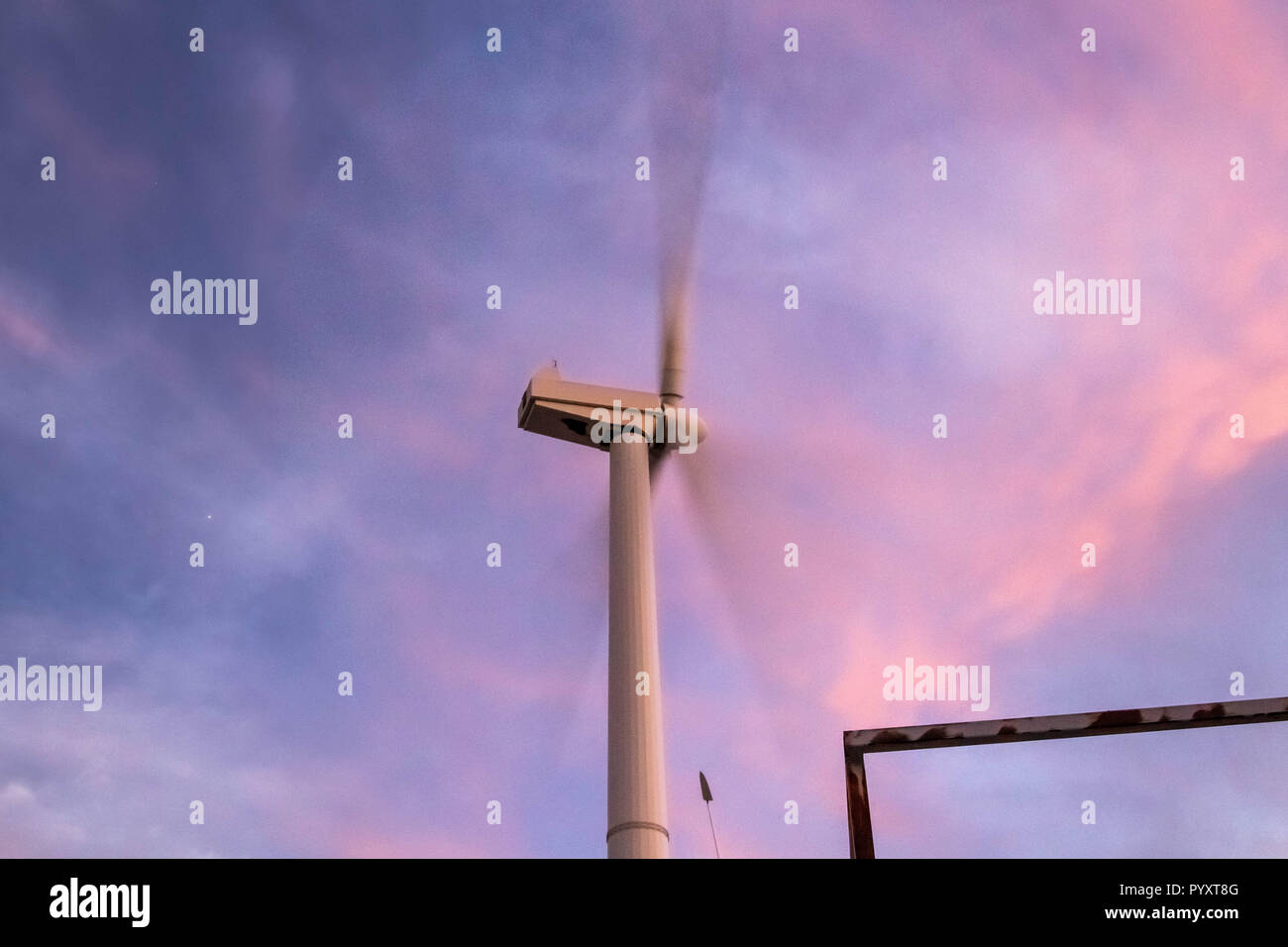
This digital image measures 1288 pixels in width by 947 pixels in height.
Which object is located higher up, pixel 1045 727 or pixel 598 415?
pixel 598 415

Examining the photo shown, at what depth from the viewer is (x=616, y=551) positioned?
128ft

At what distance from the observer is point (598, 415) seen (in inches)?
1677

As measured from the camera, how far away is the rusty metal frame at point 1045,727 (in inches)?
757

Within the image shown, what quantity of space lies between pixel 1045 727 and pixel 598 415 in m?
24.5

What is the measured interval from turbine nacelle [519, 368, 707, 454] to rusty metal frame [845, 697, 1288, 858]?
23923mm

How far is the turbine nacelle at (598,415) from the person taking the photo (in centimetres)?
4262

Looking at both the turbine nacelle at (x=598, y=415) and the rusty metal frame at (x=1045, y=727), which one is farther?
the turbine nacelle at (x=598, y=415)

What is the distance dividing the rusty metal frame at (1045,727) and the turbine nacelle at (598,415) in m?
23.9

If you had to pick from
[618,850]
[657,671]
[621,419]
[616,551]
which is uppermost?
[621,419]

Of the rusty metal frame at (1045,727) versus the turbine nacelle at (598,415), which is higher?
the turbine nacelle at (598,415)
